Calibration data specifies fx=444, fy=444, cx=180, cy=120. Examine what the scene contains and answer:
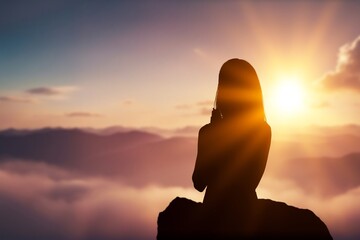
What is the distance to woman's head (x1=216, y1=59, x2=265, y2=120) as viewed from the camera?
10992 millimetres

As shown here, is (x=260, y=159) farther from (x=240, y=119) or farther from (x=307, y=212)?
(x=307, y=212)

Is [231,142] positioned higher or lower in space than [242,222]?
higher

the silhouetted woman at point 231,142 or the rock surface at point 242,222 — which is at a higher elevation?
the silhouetted woman at point 231,142

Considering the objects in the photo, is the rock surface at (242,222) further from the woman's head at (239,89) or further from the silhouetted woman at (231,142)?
the woman's head at (239,89)

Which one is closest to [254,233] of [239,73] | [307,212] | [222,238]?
[222,238]

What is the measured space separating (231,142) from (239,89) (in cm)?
134

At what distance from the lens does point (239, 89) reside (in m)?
11.0

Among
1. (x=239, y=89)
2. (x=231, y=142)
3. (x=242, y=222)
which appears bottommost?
(x=242, y=222)

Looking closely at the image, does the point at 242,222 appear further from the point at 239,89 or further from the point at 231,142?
the point at 239,89

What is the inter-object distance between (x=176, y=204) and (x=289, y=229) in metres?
2.99

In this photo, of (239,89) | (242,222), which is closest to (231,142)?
(239,89)

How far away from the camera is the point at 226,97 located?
1109cm

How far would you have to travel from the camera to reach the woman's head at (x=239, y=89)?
1099cm

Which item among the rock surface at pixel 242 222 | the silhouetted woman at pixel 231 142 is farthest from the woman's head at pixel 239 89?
the rock surface at pixel 242 222
